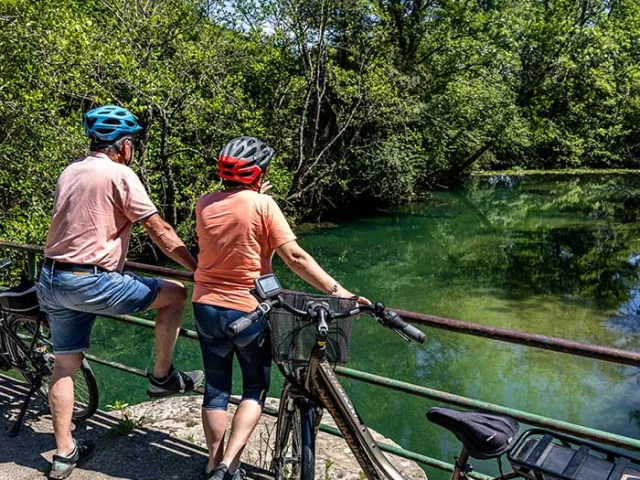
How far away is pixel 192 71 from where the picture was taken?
13562 millimetres

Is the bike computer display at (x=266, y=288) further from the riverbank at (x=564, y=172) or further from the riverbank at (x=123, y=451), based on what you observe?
the riverbank at (x=564, y=172)

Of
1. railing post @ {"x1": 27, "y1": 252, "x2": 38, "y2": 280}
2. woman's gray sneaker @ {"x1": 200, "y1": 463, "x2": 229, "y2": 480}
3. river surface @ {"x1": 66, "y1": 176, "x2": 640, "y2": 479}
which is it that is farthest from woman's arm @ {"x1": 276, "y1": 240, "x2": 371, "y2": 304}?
river surface @ {"x1": 66, "y1": 176, "x2": 640, "y2": 479}

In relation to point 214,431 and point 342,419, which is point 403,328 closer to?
point 342,419

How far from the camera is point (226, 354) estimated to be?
2.80 metres

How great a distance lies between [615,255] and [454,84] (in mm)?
10511

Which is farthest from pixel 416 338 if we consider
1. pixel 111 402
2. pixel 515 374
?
pixel 515 374

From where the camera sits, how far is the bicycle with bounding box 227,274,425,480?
91.1 inches

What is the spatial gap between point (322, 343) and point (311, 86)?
17204mm

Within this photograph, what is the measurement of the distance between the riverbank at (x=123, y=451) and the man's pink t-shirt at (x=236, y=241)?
111 centimetres

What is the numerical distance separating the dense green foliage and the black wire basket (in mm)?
8816

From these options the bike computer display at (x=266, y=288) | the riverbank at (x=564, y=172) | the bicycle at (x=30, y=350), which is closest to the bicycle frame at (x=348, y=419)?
the bike computer display at (x=266, y=288)

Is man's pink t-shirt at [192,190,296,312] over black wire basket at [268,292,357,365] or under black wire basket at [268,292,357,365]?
over

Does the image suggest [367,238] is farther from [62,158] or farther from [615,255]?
[62,158]

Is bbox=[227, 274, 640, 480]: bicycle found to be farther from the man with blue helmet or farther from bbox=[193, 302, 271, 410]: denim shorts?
the man with blue helmet
